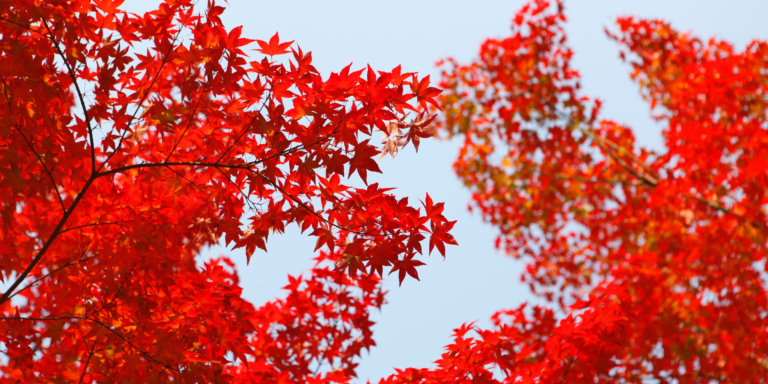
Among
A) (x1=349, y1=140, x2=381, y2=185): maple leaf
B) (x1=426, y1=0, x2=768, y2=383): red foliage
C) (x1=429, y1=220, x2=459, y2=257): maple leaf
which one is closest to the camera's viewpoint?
(x1=349, y1=140, x2=381, y2=185): maple leaf

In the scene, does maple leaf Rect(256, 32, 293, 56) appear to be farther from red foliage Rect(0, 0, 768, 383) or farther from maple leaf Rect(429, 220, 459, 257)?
maple leaf Rect(429, 220, 459, 257)

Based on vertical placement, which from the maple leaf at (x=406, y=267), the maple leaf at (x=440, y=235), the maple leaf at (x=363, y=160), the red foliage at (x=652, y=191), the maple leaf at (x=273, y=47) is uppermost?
the red foliage at (x=652, y=191)

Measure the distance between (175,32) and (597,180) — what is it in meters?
9.67

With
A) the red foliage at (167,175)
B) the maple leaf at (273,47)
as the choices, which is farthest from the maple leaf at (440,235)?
the maple leaf at (273,47)

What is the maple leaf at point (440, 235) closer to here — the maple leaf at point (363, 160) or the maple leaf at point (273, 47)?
the maple leaf at point (363, 160)

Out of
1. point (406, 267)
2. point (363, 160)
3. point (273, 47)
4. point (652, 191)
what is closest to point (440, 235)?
point (406, 267)

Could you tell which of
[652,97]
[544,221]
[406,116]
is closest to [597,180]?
[544,221]

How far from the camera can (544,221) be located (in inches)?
481

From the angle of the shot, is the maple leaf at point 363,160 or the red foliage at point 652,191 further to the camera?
the red foliage at point 652,191

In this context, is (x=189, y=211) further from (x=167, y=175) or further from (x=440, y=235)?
(x=440, y=235)

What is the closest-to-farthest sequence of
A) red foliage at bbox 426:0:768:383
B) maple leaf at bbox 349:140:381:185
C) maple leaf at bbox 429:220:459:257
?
maple leaf at bbox 349:140:381:185, maple leaf at bbox 429:220:459:257, red foliage at bbox 426:0:768:383

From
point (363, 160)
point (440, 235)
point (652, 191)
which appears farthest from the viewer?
point (652, 191)

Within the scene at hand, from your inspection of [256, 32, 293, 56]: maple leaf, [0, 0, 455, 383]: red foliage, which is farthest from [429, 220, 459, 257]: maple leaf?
[256, 32, 293, 56]: maple leaf

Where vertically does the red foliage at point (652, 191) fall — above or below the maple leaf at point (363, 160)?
above
